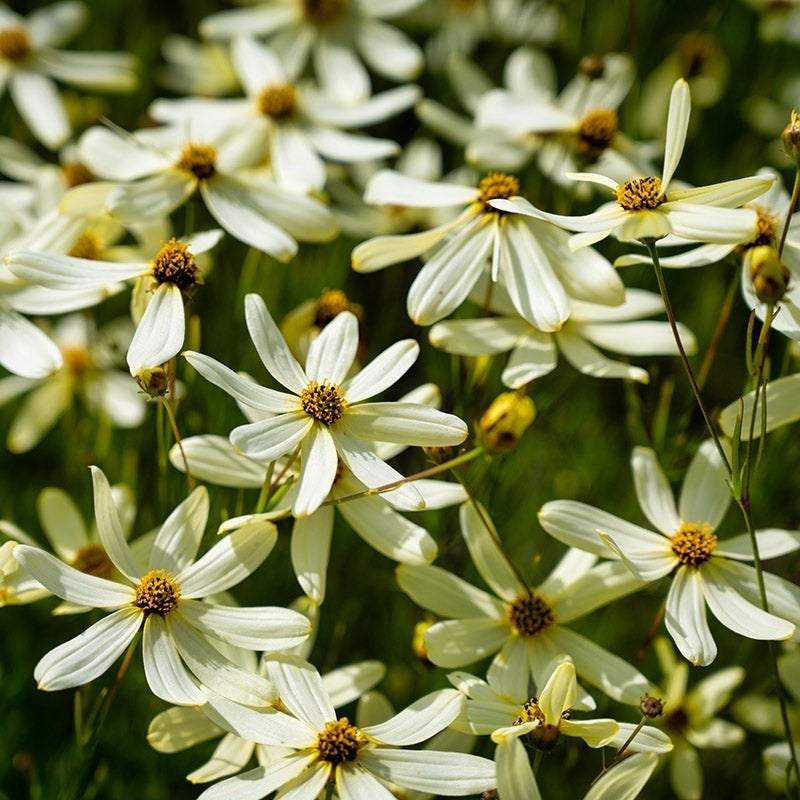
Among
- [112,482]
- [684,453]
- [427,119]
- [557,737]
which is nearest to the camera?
[557,737]

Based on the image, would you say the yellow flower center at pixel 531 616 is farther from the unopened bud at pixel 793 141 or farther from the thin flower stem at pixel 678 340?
the unopened bud at pixel 793 141

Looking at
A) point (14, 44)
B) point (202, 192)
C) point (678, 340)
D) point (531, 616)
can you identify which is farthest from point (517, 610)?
point (14, 44)

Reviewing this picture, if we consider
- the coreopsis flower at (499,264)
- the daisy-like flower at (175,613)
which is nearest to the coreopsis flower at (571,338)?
the coreopsis flower at (499,264)

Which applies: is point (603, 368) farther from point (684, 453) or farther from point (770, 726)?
point (770, 726)

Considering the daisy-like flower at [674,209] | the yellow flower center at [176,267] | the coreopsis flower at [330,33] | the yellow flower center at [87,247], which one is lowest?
the yellow flower center at [176,267]

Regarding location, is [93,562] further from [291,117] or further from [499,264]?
[291,117]

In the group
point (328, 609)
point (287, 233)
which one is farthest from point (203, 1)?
point (328, 609)

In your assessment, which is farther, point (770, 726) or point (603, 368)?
point (770, 726)
